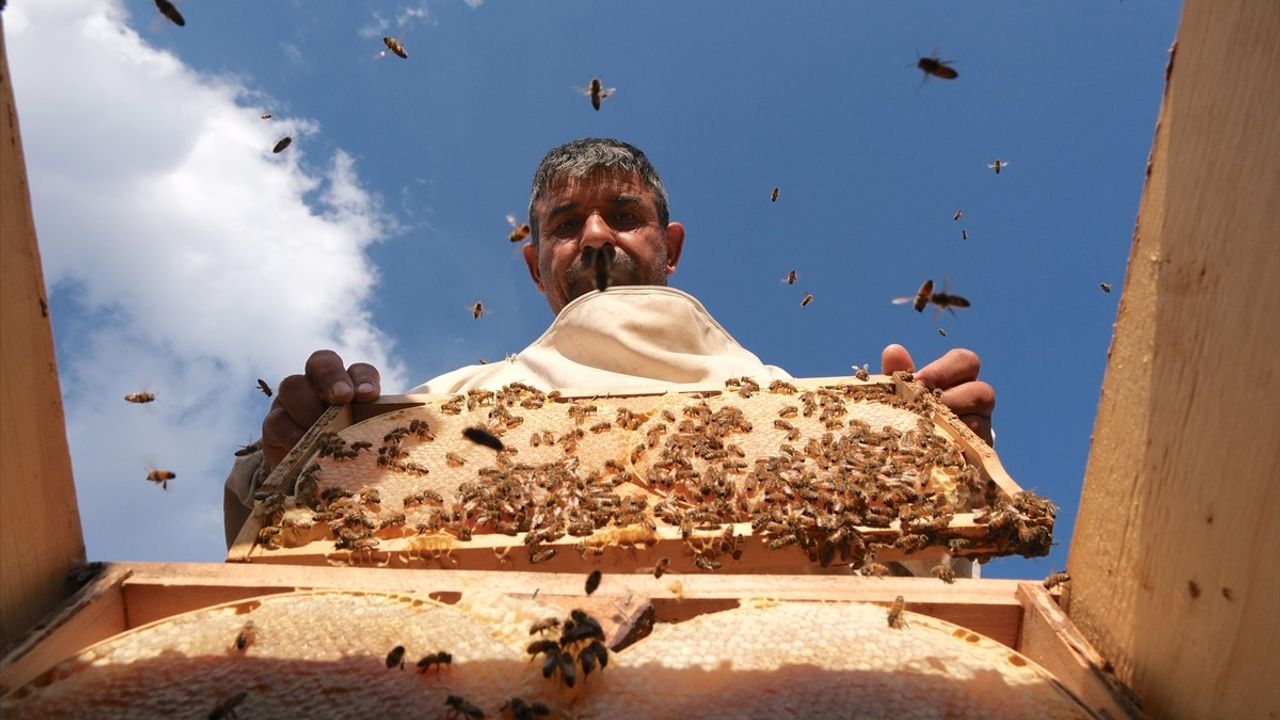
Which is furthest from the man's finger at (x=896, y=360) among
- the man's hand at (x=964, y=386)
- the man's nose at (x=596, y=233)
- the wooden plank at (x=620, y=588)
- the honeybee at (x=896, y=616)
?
the man's nose at (x=596, y=233)

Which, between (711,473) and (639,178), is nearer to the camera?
(711,473)

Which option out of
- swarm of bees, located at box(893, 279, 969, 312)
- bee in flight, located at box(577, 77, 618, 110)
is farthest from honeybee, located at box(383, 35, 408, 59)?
swarm of bees, located at box(893, 279, 969, 312)

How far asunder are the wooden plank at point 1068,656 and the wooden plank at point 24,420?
2.58 m

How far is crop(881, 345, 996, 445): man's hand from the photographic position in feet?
16.0

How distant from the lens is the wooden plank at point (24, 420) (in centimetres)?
192

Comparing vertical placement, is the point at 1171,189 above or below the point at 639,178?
below

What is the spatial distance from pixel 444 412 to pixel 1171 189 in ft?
11.8

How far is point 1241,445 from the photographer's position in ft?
5.06

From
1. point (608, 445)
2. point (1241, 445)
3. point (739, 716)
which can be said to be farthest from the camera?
point (608, 445)

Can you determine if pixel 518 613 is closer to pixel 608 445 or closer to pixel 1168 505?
pixel 1168 505

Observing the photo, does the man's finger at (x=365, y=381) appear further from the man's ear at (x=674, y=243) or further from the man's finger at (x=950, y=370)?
the man's ear at (x=674, y=243)

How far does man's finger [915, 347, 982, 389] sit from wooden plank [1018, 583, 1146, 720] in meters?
2.83

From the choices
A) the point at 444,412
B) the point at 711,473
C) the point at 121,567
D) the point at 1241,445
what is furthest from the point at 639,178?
the point at 1241,445

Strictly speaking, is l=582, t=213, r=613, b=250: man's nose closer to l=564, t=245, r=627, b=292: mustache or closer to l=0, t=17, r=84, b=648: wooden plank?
l=564, t=245, r=627, b=292: mustache
